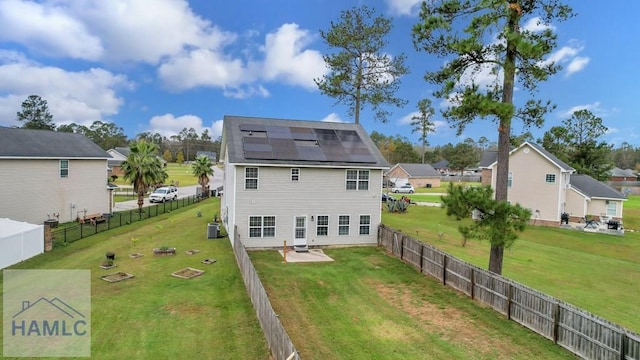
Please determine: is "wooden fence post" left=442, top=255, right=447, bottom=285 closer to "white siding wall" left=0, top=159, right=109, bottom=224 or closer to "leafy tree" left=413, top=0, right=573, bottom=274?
Result: "leafy tree" left=413, top=0, right=573, bottom=274

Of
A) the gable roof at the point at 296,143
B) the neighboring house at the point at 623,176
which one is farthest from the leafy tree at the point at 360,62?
the neighboring house at the point at 623,176

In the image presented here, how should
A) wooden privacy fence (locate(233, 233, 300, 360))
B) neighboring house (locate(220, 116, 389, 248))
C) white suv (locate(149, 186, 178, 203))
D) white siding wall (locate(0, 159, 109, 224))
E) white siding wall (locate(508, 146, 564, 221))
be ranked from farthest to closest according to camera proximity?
1. white suv (locate(149, 186, 178, 203))
2. white siding wall (locate(508, 146, 564, 221))
3. white siding wall (locate(0, 159, 109, 224))
4. neighboring house (locate(220, 116, 389, 248))
5. wooden privacy fence (locate(233, 233, 300, 360))

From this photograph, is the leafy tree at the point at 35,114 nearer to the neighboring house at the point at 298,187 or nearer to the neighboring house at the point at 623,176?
the neighboring house at the point at 298,187

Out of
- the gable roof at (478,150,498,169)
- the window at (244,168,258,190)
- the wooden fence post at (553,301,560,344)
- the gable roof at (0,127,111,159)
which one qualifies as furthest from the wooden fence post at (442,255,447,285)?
the gable roof at (0,127,111,159)

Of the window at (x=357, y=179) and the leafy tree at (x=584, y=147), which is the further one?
the leafy tree at (x=584, y=147)

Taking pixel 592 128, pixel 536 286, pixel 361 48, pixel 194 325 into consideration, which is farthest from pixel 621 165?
pixel 194 325
